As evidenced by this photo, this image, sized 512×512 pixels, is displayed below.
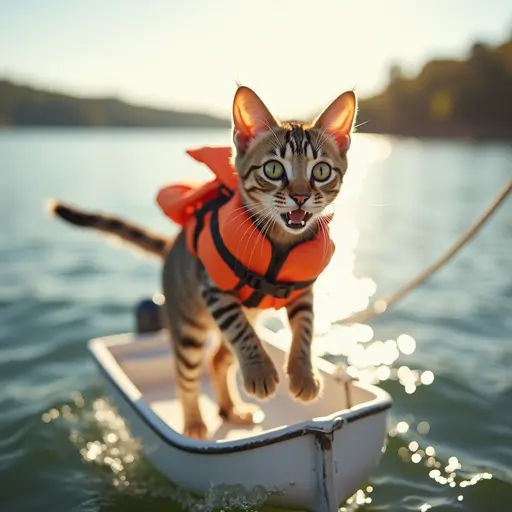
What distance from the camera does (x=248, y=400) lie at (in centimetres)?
478

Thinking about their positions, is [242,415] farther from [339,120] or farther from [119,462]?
[339,120]

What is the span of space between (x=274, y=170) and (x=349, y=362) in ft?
11.4

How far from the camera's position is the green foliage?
52.7m

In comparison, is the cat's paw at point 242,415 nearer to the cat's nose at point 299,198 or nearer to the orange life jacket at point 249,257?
the orange life jacket at point 249,257

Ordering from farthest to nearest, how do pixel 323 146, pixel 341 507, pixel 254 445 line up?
pixel 341 507
pixel 254 445
pixel 323 146

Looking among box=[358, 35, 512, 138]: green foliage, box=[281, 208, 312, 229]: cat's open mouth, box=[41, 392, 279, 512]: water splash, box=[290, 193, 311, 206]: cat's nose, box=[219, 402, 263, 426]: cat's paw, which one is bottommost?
box=[41, 392, 279, 512]: water splash

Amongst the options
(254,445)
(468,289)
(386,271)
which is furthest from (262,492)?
(386,271)

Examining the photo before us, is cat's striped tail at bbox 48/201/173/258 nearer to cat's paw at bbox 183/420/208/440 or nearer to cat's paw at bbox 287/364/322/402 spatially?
cat's paw at bbox 183/420/208/440

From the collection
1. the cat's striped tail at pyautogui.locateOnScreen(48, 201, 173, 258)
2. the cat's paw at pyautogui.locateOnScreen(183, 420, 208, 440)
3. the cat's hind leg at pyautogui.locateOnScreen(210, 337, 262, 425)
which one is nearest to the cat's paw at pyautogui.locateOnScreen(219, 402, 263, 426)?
the cat's hind leg at pyautogui.locateOnScreen(210, 337, 262, 425)

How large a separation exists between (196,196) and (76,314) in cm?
412

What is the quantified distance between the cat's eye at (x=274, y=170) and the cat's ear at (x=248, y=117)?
0.18 m

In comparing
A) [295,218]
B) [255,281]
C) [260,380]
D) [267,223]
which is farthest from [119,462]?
[295,218]

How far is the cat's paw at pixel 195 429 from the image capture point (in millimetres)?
3904

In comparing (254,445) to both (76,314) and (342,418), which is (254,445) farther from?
(76,314)
